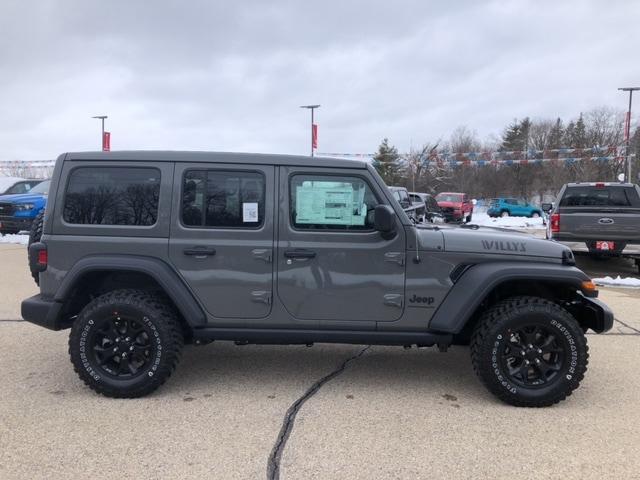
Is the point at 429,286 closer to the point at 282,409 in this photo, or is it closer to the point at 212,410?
the point at 282,409

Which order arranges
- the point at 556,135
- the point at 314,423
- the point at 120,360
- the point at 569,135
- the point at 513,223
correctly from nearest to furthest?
the point at 314,423, the point at 120,360, the point at 513,223, the point at 569,135, the point at 556,135

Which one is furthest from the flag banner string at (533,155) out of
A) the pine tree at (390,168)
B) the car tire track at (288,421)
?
the car tire track at (288,421)

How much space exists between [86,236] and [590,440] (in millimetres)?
3735

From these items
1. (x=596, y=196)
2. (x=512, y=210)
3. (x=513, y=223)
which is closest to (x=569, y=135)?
(x=512, y=210)

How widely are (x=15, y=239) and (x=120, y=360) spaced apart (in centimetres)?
1349

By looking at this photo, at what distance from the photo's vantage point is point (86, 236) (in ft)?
13.0

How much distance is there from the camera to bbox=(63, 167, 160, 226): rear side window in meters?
3.99

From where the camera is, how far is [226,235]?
394 centimetres

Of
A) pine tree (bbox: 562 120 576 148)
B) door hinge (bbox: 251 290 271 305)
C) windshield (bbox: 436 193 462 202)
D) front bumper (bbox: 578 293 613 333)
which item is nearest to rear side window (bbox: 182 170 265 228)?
door hinge (bbox: 251 290 271 305)

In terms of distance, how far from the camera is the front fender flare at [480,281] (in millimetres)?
3791

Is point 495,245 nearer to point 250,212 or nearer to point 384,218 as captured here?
point 384,218

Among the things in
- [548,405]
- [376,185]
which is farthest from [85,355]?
[548,405]

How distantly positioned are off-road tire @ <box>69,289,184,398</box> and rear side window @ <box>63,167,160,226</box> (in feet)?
1.97

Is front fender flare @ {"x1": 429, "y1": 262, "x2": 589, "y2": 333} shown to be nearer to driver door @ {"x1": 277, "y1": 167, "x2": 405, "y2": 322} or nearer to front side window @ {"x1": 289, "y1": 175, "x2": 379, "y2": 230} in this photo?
driver door @ {"x1": 277, "y1": 167, "x2": 405, "y2": 322}
